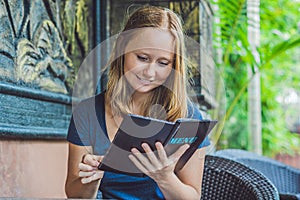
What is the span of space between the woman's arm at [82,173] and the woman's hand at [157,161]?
13 cm

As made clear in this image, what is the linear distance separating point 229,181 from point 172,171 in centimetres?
65

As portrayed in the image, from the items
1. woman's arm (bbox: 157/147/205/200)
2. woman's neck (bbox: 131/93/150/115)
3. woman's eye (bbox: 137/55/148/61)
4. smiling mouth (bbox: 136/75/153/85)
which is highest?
woman's eye (bbox: 137/55/148/61)

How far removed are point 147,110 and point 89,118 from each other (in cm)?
18

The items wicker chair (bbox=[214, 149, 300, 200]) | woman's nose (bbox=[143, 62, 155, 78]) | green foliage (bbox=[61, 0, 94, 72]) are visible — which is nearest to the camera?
woman's nose (bbox=[143, 62, 155, 78])

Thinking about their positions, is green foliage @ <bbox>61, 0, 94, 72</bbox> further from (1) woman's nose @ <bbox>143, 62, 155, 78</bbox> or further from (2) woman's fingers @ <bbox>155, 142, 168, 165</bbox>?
(2) woman's fingers @ <bbox>155, 142, 168, 165</bbox>

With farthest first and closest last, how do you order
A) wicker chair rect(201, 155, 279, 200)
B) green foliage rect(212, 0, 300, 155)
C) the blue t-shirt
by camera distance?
green foliage rect(212, 0, 300, 155) < wicker chair rect(201, 155, 279, 200) < the blue t-shirt

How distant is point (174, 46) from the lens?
126 centimetres

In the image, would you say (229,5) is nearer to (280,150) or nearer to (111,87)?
(111,87)

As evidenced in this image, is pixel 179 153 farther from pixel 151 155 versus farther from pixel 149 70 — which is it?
pixel 149 70

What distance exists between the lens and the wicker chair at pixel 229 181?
1735 mm

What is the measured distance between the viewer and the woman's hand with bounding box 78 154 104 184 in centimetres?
128

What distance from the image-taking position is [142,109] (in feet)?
4.26

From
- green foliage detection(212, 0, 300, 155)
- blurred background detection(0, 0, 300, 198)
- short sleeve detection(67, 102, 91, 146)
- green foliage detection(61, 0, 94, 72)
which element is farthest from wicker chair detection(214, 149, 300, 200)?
short sleeve detection(67, 102, 91, 146)

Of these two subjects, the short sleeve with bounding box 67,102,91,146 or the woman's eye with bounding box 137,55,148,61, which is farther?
the short sleeve with bounding box 67,102,91,146
